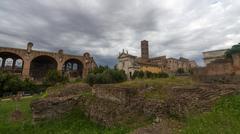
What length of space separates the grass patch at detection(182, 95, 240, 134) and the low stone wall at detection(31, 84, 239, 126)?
410 millimetres

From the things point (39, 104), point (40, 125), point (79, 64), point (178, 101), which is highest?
point (79, 64)

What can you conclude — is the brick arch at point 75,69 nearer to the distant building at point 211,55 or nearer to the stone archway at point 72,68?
the stone archway at point 72,68

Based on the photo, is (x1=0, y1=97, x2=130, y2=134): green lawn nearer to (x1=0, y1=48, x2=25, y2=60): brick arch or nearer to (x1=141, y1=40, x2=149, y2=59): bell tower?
(x1=0, y1=48, x2=25, y2=60): brick arch

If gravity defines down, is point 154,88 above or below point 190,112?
above

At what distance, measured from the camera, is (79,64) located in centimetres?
5953

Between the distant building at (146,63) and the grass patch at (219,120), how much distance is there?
1799 inches

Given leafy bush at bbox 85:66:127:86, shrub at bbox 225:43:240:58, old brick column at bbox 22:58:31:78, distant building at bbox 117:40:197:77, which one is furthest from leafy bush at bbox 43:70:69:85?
shrub at bbox 225:43:240:58

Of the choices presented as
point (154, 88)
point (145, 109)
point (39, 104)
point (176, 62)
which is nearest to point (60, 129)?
point (39, 104)

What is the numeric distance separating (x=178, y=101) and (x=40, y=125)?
28.6 ft

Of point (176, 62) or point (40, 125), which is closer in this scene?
point (40, 125)

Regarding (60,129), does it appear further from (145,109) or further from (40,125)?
(145,109)

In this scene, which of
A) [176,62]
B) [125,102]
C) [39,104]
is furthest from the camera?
[176,62]

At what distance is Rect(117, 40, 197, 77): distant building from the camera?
54047 millimetres

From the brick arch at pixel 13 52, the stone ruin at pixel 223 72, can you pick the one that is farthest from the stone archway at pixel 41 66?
the stone ruin at pixel 223 72
